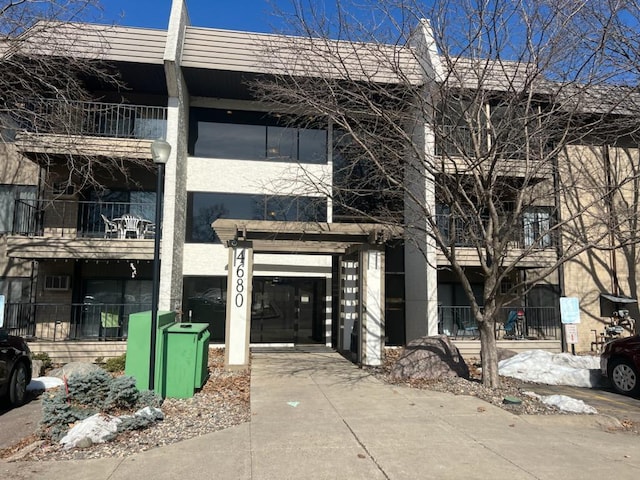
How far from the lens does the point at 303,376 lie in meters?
10.3

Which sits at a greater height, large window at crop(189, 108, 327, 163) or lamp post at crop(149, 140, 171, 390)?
large window at crop(189, 108, 327, 163)

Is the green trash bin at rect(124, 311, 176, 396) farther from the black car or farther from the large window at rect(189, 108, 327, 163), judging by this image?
the large window at rect(189, 108, 327, 163)

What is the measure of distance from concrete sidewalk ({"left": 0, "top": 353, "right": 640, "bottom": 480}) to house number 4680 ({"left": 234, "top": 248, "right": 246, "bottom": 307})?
3497 mm

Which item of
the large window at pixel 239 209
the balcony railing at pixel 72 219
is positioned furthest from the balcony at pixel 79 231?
the large window at pixel 239 209

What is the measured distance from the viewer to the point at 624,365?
994 cm

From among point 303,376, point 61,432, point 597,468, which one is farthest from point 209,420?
point 597,468

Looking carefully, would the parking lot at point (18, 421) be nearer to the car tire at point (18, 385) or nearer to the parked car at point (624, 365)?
the car tire at point (18, 385)

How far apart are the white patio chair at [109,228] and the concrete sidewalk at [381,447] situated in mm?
8342

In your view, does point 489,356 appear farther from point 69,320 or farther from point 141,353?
point 69,320

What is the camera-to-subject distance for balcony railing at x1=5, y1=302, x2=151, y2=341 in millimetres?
14023

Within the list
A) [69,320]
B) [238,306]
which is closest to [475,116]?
[238,306]

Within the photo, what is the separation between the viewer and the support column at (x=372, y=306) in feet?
37.9

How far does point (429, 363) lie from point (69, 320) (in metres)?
10.6

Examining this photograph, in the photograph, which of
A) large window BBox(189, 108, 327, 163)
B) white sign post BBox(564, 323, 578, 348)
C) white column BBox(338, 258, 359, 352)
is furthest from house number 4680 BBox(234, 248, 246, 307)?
white sign post BBox(564, 323, 578, 348)
